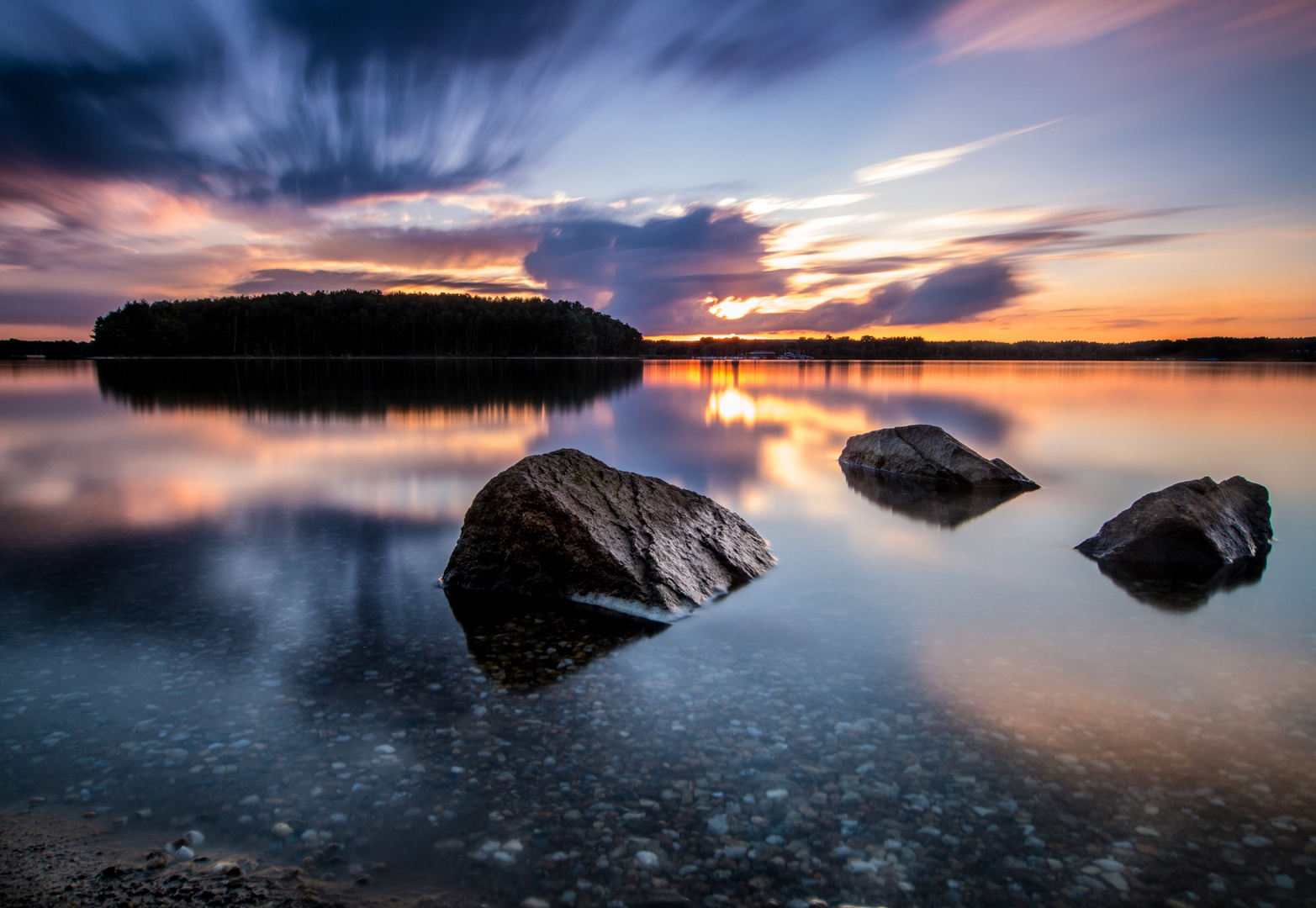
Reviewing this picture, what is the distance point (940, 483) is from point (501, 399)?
89.1ft

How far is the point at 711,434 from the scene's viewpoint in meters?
25.0

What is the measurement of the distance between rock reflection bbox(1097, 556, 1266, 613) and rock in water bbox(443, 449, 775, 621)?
4.50 m

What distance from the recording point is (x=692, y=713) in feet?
17.5

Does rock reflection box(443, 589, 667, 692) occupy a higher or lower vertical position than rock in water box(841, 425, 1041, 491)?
lower

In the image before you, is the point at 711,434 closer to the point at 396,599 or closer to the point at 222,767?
the point at 396,599

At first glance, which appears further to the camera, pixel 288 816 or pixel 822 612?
pixel 822 612

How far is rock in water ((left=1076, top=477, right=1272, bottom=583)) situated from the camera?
926 centimetres

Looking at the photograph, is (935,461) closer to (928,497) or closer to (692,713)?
(928,497)

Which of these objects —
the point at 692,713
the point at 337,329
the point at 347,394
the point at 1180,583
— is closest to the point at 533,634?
the point at 692,713

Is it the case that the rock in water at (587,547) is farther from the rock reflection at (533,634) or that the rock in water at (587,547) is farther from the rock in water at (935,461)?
the rock in water at (935,461)

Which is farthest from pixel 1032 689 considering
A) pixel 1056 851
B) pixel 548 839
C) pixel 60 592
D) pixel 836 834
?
pixel 60 592

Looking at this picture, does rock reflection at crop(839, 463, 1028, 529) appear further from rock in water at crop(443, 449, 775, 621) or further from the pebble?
the pebble

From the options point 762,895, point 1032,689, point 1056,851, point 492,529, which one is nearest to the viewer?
point 762,895

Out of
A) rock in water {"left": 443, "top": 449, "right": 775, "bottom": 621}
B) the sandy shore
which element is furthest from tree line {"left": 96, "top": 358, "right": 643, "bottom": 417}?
the sandy shore
